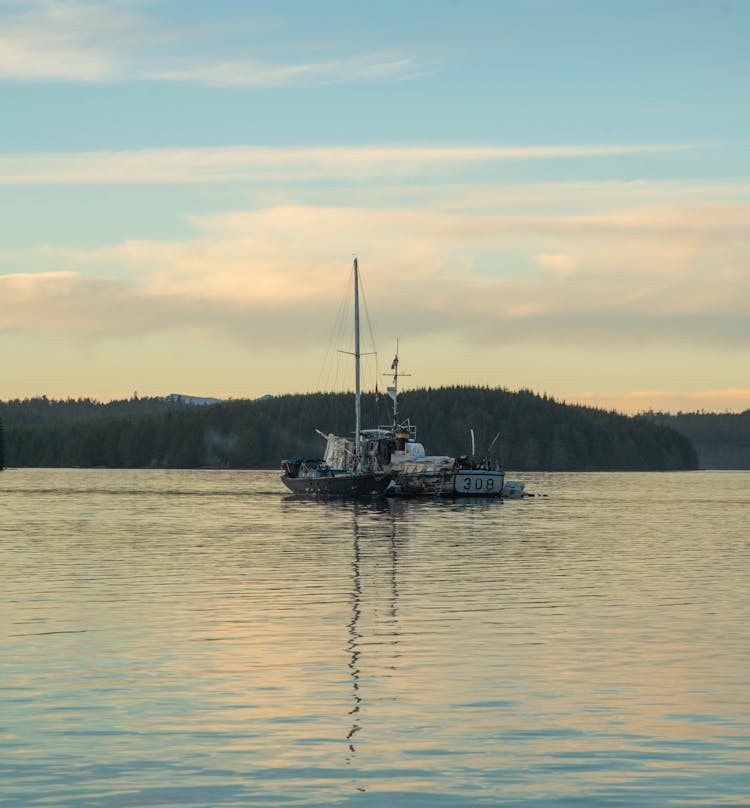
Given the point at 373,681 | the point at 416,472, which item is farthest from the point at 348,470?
the point at 373,681

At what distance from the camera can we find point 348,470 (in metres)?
162

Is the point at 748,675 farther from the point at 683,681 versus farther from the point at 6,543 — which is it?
the point at 6,543

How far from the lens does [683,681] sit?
101ft

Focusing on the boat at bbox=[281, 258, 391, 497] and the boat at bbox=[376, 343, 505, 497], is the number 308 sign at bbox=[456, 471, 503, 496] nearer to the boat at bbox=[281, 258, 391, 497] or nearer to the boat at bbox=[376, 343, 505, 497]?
the boat at bbox=[376, 343, 505, 497]

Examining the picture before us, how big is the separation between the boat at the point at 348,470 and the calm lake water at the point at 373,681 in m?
81.1

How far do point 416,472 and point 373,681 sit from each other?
139 m

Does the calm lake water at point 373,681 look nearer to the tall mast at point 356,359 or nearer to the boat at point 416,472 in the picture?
the tall mast at point 356,359

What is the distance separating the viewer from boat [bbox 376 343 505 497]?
167250 mm

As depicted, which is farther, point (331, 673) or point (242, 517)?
point (242, 517)

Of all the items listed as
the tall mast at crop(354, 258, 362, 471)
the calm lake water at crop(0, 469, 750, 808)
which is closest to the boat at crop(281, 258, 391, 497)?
the tall mast at crop(354, 258, 362, 471)

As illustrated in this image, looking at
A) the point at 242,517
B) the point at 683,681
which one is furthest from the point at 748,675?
the point at 242,517

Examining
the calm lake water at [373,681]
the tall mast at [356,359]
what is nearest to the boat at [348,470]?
the tall mast at [356,359]

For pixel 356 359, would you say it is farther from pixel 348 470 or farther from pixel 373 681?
pixel 373 681

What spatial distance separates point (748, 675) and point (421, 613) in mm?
15019
